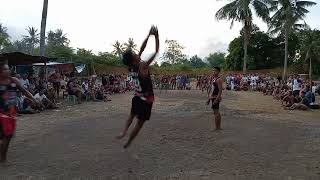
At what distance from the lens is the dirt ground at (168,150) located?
314 inches

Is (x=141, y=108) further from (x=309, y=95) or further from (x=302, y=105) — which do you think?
(x=309, y=95)

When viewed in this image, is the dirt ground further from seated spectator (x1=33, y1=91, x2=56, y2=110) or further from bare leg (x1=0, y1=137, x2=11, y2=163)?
seated spectator (x1=33, y1=91, x2=56, y2=110)

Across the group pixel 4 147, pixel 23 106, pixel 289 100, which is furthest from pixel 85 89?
pixel 4 147

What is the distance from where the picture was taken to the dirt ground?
26.1 ft

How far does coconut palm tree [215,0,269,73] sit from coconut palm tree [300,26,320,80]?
6158mm

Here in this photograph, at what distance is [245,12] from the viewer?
50.9 m

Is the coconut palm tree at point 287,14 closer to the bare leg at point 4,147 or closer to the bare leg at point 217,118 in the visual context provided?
the bare leg at point 217,118

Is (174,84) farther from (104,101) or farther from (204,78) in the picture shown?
(104,101)

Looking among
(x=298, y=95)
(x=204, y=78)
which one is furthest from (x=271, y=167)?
(x=204, y=78)

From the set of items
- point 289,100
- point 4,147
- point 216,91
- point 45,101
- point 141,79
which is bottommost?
point 4,147

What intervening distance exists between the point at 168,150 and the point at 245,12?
42.8 meters

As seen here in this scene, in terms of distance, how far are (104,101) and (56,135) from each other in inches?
490

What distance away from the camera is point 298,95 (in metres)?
23.3

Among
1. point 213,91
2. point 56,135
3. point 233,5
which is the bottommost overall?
point 56,135
